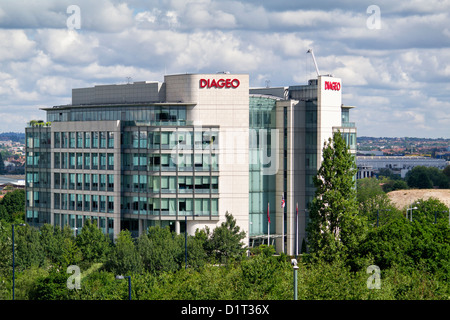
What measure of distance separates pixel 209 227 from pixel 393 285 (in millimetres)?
51933

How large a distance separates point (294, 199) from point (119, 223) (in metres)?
27.7

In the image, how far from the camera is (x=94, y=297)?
83.1 meters

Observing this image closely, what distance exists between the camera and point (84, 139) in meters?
139

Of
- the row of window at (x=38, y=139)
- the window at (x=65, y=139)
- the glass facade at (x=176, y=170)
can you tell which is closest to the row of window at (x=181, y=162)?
the glass facade at (x=176, y=170)

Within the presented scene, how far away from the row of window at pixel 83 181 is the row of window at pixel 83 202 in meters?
1.24

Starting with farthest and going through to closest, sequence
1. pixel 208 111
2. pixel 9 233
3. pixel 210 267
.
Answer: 1. pixel 208 111
2. pixel 9 233
3. pixel 210 267

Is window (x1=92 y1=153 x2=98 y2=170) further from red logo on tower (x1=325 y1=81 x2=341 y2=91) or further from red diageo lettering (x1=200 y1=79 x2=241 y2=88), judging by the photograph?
red logo on tower (x1=325 y1=81 x2=341 y2=91)

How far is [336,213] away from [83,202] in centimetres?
4983
